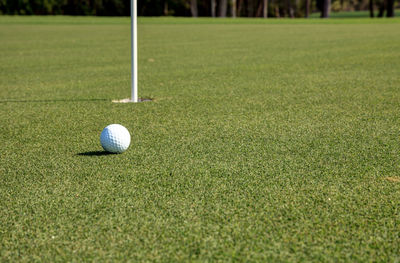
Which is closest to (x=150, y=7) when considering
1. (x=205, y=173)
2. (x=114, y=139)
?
(x=114, y=139)

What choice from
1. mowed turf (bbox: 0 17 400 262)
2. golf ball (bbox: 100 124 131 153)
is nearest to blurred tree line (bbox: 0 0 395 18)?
mowed turf (bbox: 0 17 400 262)

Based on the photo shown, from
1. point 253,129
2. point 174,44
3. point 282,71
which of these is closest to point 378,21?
point 174,44

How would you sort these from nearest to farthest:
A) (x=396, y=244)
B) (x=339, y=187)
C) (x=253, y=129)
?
(x=396, y=244)
(x=339, y=187)
(x=253, y=129)

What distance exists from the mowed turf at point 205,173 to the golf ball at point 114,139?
0.07 meters

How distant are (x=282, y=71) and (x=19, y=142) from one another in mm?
4892

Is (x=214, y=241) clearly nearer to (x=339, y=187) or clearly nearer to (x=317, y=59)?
(x=339, y=187)

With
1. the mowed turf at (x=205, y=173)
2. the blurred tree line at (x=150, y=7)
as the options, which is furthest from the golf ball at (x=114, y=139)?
the blurred tree line at (x=150, y=7)

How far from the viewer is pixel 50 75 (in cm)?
710

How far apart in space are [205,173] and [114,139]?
2.34 feet

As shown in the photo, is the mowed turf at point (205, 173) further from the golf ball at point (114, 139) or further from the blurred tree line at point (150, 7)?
the blurred tree line at point (150, 7)

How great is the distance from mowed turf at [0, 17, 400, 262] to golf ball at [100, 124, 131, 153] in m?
0.07

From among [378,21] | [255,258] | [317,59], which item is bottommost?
[255,258]

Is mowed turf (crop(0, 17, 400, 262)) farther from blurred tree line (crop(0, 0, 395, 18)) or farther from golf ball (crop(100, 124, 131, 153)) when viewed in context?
blurred tree line (crop(0, 0, 395, 18))

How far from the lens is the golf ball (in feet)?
9.70
